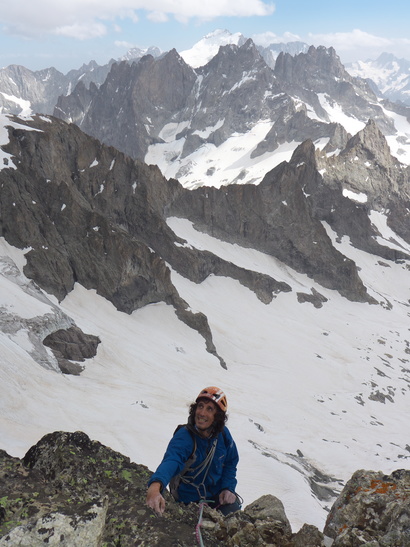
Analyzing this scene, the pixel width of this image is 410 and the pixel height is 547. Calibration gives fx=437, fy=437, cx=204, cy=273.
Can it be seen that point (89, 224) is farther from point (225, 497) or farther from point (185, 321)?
point (225, 497)

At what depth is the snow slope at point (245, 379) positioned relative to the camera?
23578 millimetres

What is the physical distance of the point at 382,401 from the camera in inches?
2057

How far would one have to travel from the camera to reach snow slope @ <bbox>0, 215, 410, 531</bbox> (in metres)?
23.6

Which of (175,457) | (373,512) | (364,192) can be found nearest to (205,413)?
(175,457)

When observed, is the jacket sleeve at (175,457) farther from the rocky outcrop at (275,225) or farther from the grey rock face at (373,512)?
the rocky outcrop at (275,225)

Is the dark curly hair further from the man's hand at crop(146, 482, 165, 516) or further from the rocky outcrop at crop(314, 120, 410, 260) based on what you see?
the rocky outcrop at crop(314, 120, 410, 260)

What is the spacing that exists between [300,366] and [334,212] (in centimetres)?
6761

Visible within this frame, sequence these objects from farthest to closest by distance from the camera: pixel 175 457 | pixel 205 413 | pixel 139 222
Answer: pixel 139 222, pixel 205 413, pixel 175 457

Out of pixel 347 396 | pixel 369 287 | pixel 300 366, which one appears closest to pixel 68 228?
pixel 300 366

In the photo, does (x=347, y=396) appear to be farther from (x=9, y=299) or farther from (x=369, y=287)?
(x=369, y=287)

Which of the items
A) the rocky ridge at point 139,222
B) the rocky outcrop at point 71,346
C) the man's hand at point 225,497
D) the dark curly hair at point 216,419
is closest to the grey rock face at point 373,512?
the man's hand at point 225,497

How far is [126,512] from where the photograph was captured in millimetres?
6363

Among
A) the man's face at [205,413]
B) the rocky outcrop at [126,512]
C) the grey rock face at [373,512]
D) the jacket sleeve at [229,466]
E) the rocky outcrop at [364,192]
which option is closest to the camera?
the rocky outcrop at [126,512]

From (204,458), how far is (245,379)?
44.2m
